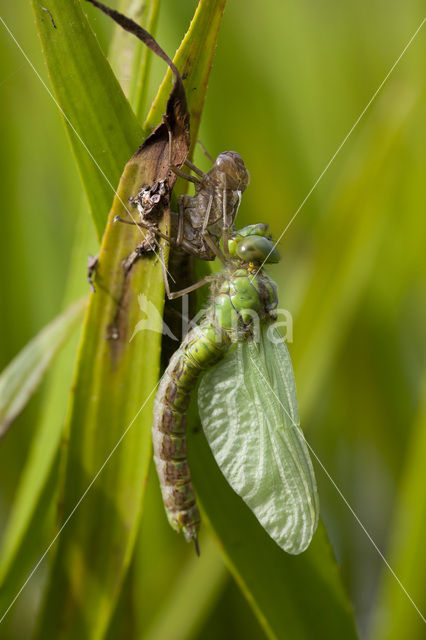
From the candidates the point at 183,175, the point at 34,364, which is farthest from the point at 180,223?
the point at 34,364

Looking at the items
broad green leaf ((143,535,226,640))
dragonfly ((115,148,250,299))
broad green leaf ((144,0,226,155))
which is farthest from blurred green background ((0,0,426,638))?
broad green leaf ((144,0,226,155))

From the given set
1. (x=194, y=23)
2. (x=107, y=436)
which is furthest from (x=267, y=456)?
(x=194, y=23)

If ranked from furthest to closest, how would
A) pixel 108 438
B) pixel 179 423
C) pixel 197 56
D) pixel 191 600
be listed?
pixel 191 600 < pixel 179 423 < pixel 108 438 < pixel 197 56

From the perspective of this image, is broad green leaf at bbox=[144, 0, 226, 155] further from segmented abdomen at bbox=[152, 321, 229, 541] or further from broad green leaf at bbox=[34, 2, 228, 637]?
segmented abdomen at bbox=[152, 321, 229, 541]

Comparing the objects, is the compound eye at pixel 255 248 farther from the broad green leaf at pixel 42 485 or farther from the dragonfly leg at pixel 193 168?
the broad green leaf at pixel 42 485

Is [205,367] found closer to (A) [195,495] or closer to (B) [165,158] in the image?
(A) [195,495]

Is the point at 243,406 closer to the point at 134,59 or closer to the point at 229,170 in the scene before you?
the point at 229,170
